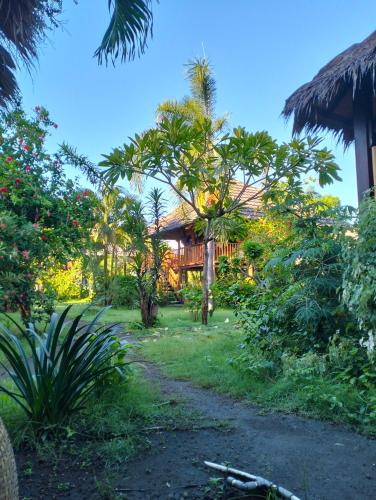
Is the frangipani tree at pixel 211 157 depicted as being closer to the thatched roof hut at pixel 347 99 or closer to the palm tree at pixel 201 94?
the thatched roof hut at pixel 347 99

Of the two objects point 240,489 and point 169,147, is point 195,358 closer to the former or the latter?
point 240,489

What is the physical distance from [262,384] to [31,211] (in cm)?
550

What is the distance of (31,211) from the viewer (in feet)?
24.6

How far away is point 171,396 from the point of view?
3.83 metres

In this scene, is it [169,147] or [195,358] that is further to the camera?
[169,147]

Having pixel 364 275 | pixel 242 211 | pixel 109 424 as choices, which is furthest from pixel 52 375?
pixel 242 211

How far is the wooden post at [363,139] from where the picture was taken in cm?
578

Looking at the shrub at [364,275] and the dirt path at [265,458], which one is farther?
the shrub at [364,275]

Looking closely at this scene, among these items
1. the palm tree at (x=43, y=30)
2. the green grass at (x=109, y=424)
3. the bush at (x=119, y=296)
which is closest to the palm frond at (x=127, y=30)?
the palm tree at (x=43, y=30)

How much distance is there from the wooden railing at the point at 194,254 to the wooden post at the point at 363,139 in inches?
441

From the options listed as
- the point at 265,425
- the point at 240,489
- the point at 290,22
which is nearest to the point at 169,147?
the point at 290,22

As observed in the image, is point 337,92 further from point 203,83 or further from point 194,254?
point 194,254

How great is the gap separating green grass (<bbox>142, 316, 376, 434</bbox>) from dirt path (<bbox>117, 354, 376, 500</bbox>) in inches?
7.5

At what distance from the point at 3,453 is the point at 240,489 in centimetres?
123
